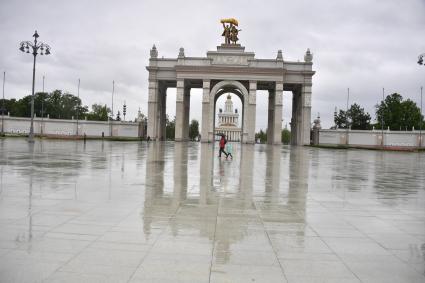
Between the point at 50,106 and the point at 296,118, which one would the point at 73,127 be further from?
the point at 296,118

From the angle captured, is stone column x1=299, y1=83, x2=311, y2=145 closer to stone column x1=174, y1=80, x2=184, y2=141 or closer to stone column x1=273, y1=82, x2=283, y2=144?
stone column x1=273, y1=82, x2=283, y2=144

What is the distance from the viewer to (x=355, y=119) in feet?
316

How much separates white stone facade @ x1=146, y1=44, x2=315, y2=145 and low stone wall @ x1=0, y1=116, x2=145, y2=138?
268 inches

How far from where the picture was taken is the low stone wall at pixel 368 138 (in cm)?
7256

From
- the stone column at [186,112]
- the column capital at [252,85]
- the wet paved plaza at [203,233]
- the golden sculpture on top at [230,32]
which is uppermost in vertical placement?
the golden sculpture on top at [230,32]

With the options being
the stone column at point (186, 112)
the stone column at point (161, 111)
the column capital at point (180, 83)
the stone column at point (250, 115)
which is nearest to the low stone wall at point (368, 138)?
the stone column at point (250, 115)

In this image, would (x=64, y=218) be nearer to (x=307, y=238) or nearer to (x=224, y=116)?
(x=307, y=238)

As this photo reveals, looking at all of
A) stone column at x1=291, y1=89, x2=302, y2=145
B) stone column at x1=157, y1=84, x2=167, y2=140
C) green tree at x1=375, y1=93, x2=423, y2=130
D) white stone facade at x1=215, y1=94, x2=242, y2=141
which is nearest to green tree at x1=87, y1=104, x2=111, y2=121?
stone column at x1=157, y1=84, x2=167, y2=140

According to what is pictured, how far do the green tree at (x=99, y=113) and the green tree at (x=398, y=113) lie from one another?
222ft

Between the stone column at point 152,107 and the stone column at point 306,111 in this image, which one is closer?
the stone column at point 306,111

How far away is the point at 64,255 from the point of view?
213 inches

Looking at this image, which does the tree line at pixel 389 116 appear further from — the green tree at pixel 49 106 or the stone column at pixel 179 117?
the green tree at pixel 49 106

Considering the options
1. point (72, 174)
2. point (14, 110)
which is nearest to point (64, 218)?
point (72, 174)

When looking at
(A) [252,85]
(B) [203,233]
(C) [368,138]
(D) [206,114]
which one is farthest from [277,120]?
(B) [203,233]
